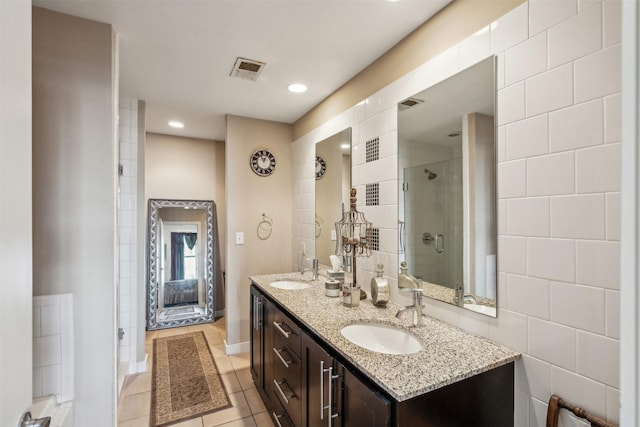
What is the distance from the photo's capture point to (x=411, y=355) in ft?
3.94

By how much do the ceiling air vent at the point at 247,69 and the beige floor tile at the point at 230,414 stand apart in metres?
2.51

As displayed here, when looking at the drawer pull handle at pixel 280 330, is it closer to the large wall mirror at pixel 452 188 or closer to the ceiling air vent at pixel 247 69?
the large wall mirror at pixel 452 188

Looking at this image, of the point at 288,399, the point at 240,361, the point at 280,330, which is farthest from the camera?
the point at 240,361

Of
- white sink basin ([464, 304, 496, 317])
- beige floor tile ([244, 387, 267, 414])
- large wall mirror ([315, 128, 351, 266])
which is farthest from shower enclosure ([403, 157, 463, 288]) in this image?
beige floor tile ([244, 387, 267, 414])

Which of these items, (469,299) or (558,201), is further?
(469,299)

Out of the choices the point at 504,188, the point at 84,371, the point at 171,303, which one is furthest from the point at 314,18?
the point at 171,303

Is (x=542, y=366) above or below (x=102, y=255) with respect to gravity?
below

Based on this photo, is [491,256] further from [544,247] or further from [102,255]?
[102,255]

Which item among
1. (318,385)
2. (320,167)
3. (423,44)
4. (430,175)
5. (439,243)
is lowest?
(318,385)

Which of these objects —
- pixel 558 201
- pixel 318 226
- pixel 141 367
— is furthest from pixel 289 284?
pixel 558 201

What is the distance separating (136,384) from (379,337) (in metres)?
2.28

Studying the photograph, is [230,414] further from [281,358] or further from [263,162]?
[263,162]

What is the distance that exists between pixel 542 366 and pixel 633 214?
106cm

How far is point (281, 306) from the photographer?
1.89 meters
